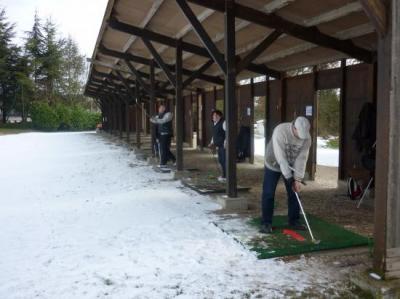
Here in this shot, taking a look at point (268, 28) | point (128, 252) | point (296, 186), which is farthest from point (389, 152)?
point (268, 28)

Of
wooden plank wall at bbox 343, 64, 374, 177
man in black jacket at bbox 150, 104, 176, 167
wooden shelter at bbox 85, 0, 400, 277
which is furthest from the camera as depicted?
man in black jacket at bbox 150, 104, 176, 167

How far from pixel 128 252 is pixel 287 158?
202 centimetres

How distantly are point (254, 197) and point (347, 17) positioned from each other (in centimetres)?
316

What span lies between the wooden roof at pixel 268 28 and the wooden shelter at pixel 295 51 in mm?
15

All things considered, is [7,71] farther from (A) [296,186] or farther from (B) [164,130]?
(A) [296,186]

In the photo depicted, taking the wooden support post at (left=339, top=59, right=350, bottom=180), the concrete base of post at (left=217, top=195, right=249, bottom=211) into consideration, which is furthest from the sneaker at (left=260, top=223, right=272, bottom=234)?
the wooden support post at (left=339, top=59, right=350, bottom=180)

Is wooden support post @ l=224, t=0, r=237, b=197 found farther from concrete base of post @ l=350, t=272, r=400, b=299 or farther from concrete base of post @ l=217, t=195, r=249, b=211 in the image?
concrete base of post @ l=350, t=272, r=400, b=299

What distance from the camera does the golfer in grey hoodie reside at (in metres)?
4.76

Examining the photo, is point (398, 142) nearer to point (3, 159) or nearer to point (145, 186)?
point (145, 186)

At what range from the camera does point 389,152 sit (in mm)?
3293

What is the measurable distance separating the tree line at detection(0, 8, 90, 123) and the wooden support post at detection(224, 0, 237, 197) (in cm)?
3763

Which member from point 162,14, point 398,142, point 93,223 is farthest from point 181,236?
→ point 162,14

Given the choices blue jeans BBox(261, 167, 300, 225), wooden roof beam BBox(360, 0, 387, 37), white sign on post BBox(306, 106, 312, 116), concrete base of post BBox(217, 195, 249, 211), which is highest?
wooden roof beam BBox(360, 0, 387, 37)

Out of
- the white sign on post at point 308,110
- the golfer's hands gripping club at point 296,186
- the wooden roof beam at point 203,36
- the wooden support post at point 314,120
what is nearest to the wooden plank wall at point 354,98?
the wooden support post at point 314,120
